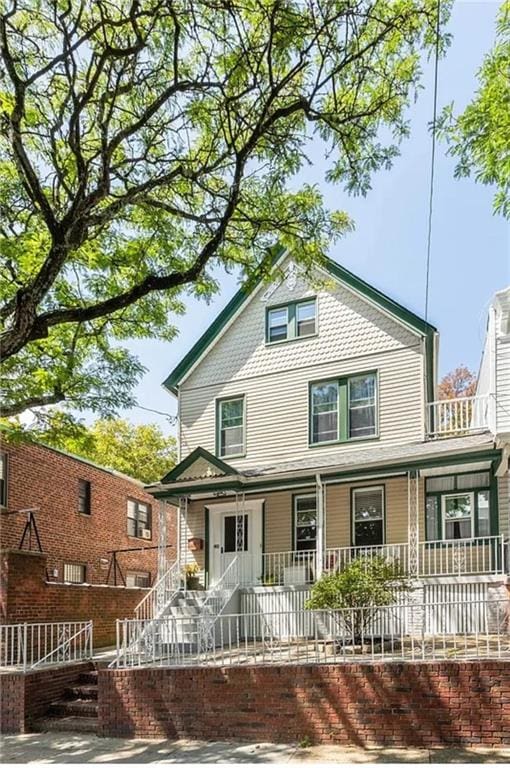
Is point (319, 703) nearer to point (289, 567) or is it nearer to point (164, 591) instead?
point (289, 567)

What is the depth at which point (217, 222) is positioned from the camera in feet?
32.9

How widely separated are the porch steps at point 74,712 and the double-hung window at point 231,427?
7.11 metres

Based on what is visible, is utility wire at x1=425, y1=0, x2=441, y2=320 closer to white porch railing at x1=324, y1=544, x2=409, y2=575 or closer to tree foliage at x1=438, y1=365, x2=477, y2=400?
white porch railing at x1=324, y1=544, x2=409, y2=575

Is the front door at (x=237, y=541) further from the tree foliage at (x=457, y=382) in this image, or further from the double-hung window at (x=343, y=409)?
the tree foliage at (x=457, y=382)

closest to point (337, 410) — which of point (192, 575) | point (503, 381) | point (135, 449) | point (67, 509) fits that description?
point (503, 381)

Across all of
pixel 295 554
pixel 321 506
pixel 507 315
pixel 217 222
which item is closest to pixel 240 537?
pixel 295 554

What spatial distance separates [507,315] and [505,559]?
4.74m

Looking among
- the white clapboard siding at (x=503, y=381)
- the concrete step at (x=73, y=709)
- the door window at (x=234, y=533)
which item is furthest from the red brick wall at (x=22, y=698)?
Result: the white clapboard siding at (x=503, y=381)

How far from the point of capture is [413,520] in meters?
14.9

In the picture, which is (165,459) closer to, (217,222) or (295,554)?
(295,554)

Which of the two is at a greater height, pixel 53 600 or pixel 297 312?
pixel 297 312

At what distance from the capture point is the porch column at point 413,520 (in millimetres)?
14390

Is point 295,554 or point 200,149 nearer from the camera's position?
point 200,149

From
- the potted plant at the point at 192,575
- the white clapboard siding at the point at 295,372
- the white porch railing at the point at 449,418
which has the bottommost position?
the potted plant at the point at 192,575
